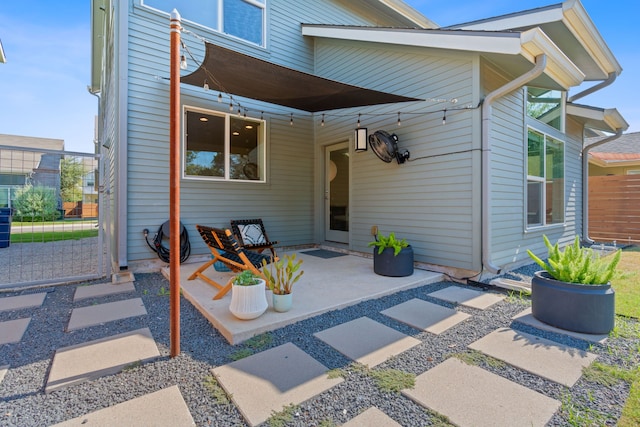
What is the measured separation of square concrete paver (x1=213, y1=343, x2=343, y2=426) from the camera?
171 centimetres

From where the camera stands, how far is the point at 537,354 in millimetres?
2299

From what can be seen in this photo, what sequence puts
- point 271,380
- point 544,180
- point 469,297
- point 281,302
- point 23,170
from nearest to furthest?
point 271,380 < point 281,302 < point 469,297 < point 23,170 < point 544,180

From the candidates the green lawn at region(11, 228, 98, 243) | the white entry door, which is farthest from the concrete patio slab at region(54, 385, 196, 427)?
the green lawn at region(11, 228, 98, 243)

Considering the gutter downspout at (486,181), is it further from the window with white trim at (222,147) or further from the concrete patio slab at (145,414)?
the window with white trim at (222,147)

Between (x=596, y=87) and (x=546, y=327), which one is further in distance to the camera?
(x=596, y=87)

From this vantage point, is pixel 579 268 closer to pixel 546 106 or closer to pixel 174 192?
pixel 174 192

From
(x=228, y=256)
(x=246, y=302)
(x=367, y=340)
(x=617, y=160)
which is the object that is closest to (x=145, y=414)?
(x=246, y=302)

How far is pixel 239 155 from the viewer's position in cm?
585

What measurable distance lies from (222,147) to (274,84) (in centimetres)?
187

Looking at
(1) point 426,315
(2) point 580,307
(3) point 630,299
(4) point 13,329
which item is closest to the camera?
(2) point 580,307

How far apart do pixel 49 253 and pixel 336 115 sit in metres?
7.03

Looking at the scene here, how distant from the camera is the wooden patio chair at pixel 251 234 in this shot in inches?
205

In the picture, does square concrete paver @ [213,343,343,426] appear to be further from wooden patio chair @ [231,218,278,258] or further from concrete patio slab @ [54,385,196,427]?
wooden patio chair @ [231,218,278,258]

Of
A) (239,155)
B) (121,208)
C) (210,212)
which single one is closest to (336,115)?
(239,155)
